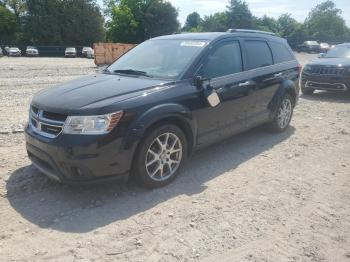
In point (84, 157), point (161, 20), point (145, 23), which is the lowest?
point (84, 157)

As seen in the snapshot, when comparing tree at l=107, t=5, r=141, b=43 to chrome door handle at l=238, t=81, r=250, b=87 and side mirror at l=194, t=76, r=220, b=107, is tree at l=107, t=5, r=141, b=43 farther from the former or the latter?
side mirror at l=194, t=76, r=220, b=107

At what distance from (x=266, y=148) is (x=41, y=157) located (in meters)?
3.56

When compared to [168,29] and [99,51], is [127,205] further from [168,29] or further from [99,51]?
[168,29]

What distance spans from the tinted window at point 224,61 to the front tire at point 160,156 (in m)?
1.00

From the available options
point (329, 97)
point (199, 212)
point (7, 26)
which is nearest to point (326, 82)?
point (329, 97)

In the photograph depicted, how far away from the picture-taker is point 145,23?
65812mm

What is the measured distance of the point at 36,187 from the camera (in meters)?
4.57

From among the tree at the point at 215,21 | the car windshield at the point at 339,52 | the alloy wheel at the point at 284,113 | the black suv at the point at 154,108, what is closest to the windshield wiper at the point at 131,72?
the black suv at the point at 154,108

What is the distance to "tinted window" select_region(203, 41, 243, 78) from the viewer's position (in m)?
5.15

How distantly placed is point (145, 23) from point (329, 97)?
2284 inches

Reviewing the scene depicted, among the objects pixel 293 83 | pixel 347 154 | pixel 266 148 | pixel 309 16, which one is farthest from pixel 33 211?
pixel 309 16

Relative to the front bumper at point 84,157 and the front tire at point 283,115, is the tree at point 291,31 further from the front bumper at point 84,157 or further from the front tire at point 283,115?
the front bumper at point 84,157

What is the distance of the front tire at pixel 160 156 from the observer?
14.1 ft

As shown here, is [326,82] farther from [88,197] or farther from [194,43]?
[88,197]
